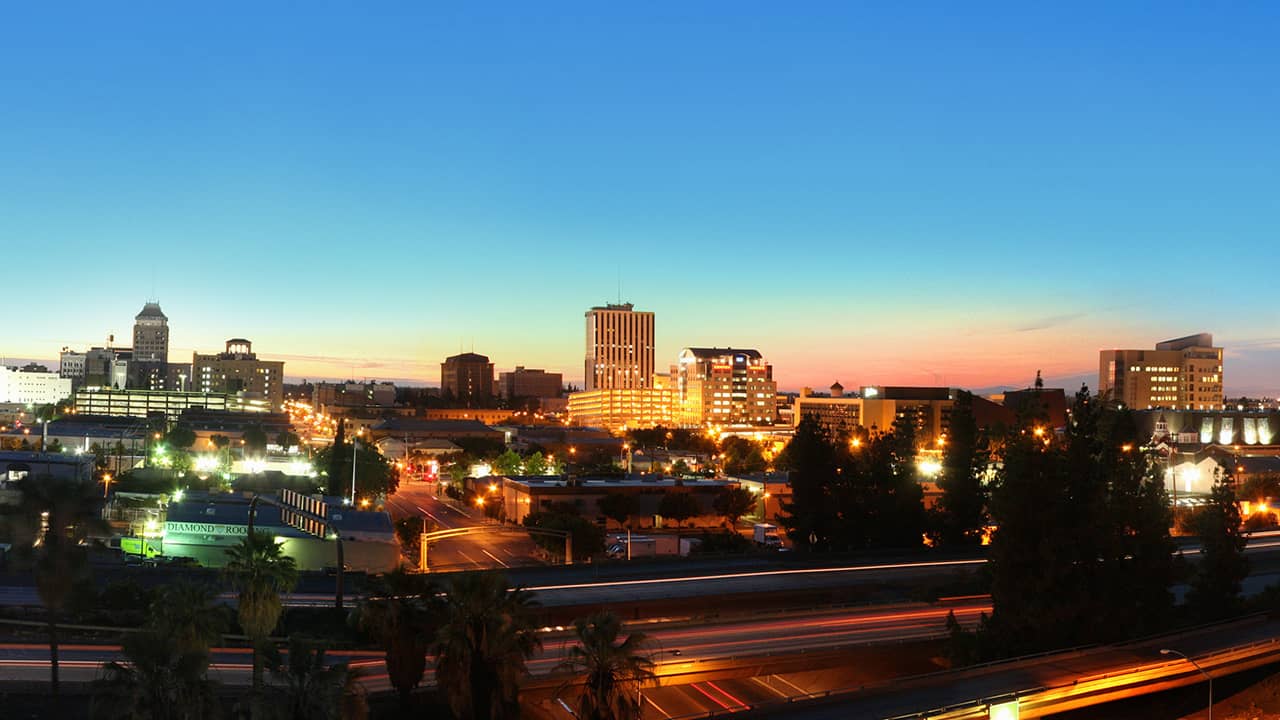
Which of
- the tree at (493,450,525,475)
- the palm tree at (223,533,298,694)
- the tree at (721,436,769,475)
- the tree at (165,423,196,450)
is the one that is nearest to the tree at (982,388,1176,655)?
the palm tree at (223,533,298,694)

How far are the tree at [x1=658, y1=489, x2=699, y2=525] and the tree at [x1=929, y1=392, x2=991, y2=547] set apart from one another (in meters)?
14.3

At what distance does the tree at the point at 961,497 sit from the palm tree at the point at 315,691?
102ft

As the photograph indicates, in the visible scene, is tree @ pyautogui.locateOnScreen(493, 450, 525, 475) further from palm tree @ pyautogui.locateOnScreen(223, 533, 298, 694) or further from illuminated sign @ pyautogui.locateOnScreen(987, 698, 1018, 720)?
illuminated sign @ pyautogui.locateOnScreen(987, 698, 1018, 720)

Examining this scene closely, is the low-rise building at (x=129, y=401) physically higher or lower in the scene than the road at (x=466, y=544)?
higher

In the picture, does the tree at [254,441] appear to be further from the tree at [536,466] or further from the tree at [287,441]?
the tree at [536,466]

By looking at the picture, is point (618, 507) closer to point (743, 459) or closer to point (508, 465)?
point (508, 465)

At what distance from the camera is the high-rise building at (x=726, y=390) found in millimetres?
181250

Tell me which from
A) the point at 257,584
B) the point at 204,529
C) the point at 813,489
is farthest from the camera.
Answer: the point at 813,489

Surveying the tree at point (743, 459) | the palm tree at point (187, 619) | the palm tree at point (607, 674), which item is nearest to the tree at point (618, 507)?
the tree at point (743, 459)

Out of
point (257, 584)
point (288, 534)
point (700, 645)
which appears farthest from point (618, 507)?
point (257, 584)

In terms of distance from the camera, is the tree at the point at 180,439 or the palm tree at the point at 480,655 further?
the tree at the point at 180,439

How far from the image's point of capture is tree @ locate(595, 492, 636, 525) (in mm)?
55031

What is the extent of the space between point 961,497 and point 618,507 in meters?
18.5

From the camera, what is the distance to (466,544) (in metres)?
47.9
